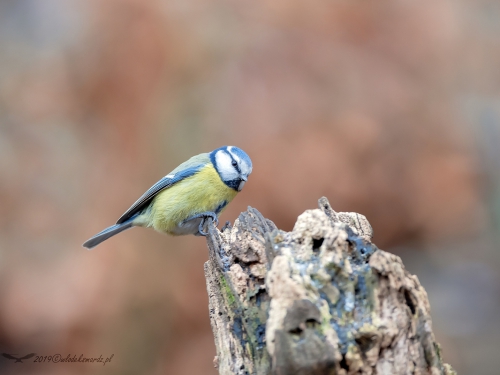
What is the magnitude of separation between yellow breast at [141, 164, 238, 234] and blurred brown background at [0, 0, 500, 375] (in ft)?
4.50

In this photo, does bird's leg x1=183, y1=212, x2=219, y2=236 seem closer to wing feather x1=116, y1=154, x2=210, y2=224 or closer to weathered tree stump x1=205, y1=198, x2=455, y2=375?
wing feather x1=116, y1=154, x2=210, y2=224

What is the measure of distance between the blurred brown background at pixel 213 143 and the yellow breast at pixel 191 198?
1.37m

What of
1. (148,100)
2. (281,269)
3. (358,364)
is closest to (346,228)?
(281,269)

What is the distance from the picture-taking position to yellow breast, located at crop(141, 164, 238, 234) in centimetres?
282

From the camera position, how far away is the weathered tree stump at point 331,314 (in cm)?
122

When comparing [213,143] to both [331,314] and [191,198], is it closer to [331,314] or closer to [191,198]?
[191,198]

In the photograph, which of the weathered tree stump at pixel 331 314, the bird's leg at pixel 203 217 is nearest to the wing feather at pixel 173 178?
the bird's leg at pixel 203 217

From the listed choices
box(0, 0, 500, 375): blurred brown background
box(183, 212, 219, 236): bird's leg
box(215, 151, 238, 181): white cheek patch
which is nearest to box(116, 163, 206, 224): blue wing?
box(215, 151, 238, 181): white cheek patch

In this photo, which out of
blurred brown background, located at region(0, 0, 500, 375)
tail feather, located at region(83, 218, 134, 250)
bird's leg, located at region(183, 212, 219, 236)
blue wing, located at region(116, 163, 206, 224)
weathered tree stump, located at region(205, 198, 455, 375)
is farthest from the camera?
blurred brown background, located at region(0, 0, 500, 375)

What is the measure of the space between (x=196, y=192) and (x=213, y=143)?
161 cm

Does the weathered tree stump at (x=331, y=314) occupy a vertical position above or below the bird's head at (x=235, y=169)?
below

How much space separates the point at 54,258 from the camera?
13.5 ft

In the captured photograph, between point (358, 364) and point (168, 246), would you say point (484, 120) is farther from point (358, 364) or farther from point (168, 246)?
point (358, 364)

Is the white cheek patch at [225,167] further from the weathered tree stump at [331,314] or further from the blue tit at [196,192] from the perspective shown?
the weathered tree stump at [331,314]
